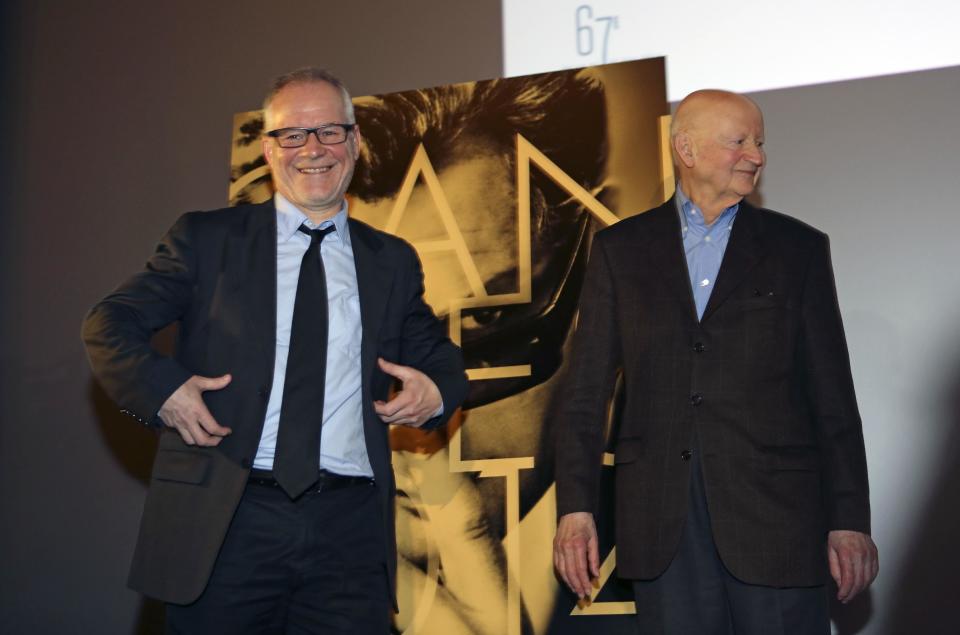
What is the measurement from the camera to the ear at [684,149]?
249 centimetres

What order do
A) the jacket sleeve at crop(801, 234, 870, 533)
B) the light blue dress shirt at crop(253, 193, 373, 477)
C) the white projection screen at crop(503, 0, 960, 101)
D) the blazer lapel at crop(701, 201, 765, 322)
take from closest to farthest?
the light blue dress shirt at crop(253, 193, 373, 477) < the jacket sleeve at crop(801, 234, 870, 533) < the blazer lapel at crop(701, 201, 765, 322) < the white projection screen at crop(503, 0, 960, 101)

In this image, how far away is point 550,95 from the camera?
129 inches

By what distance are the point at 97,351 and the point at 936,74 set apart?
2.23 meters

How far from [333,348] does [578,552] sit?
628 millimetres

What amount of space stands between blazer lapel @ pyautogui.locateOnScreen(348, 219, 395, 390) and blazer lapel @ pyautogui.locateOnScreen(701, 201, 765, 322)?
25.6 inches

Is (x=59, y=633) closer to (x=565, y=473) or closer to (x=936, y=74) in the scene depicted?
(x=565, y=473)

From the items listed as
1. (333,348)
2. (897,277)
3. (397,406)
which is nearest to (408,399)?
(397,406)

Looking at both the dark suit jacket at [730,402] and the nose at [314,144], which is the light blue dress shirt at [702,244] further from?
the nose at [314,144]

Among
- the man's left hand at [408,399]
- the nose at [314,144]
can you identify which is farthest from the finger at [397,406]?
the nose at [314,144]

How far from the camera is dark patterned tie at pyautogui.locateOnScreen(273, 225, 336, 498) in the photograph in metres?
1.99

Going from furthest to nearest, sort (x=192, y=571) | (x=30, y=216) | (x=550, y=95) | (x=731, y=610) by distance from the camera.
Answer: (x=30, y=216) → (x=550, y=95) → (x=731, y=610) → (x=192, y=571)

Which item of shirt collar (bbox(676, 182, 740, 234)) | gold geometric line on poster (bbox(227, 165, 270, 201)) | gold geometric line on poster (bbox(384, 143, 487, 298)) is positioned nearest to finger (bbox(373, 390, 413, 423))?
shirt collar (bbox(676, 182, 740, 234))

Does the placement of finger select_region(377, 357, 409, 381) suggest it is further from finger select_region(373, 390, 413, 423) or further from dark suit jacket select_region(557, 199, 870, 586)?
dark suit jacket select_region(557, 199, 870, 586)

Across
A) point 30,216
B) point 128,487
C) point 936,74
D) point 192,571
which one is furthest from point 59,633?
point 936,74
